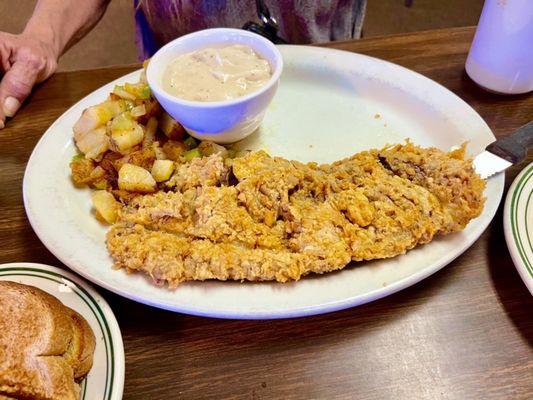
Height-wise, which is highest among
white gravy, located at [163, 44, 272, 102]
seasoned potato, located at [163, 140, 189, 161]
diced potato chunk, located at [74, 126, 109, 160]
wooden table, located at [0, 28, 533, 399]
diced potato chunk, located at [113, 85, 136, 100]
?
white gravy, located at [163, 44, 272, 102]

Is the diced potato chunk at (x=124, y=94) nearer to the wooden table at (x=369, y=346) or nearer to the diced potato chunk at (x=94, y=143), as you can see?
the diced potato chunk at (x=94, y=143)

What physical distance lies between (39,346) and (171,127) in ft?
3.57

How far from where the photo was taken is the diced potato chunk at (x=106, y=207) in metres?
1.73

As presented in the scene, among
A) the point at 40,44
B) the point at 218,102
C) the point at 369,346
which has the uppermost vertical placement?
the point at 218,102

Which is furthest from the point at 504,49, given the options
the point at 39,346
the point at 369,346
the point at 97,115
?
the point at 39,346

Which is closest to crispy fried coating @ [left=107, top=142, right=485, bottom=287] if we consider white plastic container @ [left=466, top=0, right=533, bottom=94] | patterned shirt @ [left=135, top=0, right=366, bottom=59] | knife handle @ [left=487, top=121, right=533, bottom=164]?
knife handle @ [left=487, top=121, right=533, bottom=164]

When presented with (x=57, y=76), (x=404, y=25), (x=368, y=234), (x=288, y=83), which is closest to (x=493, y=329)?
(x=368, y=234)

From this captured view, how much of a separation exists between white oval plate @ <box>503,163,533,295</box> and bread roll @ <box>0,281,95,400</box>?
1348mm

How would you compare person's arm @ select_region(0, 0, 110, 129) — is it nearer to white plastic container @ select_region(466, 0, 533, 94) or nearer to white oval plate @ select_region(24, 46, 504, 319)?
white oval plate @ select_region(24, 46, 504, 319)

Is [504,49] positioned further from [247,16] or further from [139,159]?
[139,159]

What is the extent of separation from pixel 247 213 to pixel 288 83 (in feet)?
3.58

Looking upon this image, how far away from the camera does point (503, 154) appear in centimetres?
175

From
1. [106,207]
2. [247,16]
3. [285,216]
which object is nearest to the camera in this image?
[285,216]

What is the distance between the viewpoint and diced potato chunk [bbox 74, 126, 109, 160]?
6.21ft
